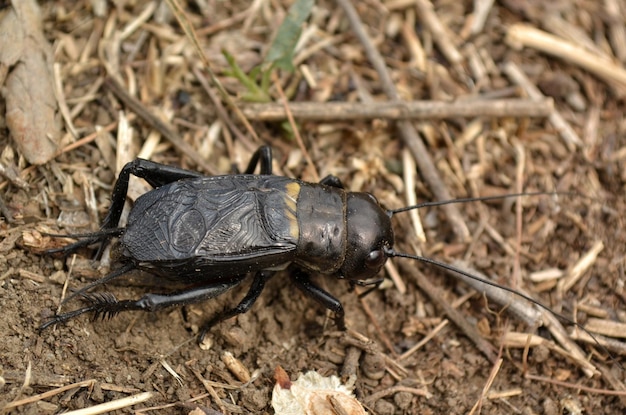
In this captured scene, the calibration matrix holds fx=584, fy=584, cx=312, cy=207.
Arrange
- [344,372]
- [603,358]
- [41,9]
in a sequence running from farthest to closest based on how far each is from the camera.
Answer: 1. [41,9]
2. [603,358]
3. [344,372]

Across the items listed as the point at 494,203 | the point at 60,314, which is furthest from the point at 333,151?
the point at 60,314

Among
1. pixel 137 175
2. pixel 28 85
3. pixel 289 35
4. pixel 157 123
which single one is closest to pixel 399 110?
pixel 289 35

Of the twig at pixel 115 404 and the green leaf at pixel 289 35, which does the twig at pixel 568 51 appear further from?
the twig at pixel 115 404

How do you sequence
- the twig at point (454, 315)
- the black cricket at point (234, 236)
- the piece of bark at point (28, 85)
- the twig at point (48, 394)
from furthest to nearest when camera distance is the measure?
1. the twig at point (454, 315)
2. the piece of bark at point (28, 85)
3. the black cricket at point (234, 236)
4. the twig at point (48, 394)

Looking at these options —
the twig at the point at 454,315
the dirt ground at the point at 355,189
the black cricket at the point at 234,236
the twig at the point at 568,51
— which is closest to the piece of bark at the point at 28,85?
the dirt ground at the point at 355,189

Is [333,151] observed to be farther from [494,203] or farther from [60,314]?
[60,314]

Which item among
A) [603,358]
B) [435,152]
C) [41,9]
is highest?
[41,9]
